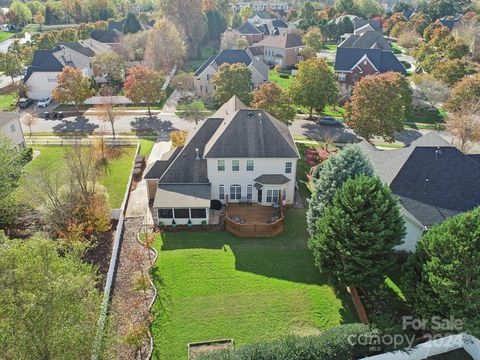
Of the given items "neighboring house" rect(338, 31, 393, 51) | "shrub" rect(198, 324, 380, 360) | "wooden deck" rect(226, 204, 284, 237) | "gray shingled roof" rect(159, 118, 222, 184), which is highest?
"neighboring house" rect(338, 31, 393, 51)

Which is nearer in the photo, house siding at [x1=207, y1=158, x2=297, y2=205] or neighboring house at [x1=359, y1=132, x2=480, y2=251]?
neighboring house at [x1=359, y1=132, x2=480, y2=251]

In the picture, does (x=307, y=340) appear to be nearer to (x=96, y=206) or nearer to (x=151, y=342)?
(x=151, y=342)

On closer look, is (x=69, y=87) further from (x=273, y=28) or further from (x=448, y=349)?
(x=273, y=28)

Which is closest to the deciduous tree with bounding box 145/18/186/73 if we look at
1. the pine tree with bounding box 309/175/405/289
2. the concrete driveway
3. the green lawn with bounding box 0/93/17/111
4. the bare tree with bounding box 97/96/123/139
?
the bare tree with bounding box 97/96/123/139

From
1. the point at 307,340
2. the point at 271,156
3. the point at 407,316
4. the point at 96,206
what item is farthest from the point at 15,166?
the point at 407,316

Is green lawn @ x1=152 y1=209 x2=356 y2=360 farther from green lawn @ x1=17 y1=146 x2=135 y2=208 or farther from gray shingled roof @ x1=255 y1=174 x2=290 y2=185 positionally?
green lawn @ x1=17 y1=146 x2=135 y2=208

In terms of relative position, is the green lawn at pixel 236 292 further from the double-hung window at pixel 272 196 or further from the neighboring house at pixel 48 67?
the neighboring house at pixel 48 67
